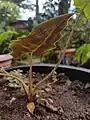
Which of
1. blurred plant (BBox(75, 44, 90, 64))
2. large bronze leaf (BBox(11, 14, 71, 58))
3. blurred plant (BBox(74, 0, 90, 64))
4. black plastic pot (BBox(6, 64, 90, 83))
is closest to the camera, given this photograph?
large bronze leaf (BBox(11, 14, 71, 58))

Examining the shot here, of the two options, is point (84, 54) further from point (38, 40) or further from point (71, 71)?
point (38, 40)

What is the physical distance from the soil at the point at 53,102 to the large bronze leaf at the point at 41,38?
0.14 m

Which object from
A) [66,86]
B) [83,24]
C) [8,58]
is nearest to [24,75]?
[66,86]

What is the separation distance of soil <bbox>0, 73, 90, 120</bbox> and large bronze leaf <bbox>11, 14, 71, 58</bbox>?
14 centimetres

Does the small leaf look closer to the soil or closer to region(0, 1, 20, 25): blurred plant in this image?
the soil

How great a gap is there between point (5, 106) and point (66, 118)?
0.56 feet

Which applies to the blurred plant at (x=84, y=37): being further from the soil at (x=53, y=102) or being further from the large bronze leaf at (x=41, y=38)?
the soil at (x=53, y=102)

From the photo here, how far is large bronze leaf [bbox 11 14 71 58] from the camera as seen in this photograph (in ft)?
1.92

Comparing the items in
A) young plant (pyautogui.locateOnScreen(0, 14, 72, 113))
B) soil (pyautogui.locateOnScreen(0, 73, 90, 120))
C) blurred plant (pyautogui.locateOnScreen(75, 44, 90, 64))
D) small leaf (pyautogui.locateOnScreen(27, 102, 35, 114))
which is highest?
young plant (pyautogui.locateOnScreen(0, 14, 72, 113))

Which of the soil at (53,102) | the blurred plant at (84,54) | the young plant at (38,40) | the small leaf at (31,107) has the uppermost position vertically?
the young plant at (38,40)

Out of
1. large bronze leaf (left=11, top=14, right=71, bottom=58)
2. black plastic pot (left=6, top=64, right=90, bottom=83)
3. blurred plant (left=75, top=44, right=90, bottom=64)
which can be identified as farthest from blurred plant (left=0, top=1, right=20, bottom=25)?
large bronze leaf (left=11, top=14, right=71, bottom=58)

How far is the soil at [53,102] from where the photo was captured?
2.09ft

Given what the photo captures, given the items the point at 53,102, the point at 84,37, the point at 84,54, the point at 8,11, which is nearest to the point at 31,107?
the point at 53,102

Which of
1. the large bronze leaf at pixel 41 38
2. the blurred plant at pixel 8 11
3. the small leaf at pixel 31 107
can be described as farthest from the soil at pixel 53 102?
the blurred plant at pixel 8 11
